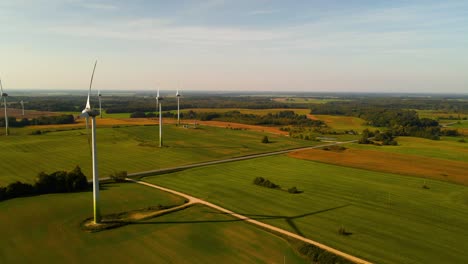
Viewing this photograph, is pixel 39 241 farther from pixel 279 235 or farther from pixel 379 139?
pixel 379 139

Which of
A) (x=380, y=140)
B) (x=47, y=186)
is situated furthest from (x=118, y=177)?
(x=380, y=140)

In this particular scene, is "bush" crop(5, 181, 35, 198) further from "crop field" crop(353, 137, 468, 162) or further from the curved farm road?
"crop field" crop(353, 137, 468, 162)

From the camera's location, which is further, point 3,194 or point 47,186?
point 47,186

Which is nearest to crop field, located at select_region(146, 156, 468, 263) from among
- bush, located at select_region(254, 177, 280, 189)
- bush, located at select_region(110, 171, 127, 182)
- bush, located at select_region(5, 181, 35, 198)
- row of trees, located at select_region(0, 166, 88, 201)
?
bush, located at select_region(254, 177, 280, 189)

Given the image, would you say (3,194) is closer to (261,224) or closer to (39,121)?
(261,224)

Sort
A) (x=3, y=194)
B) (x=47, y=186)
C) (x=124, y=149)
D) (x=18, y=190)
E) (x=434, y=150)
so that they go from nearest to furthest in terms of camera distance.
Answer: (x=3, y=194) → (x=18, y=190) → (x=47, y=186) → (x=124, y=149) → (x=434, y=150)

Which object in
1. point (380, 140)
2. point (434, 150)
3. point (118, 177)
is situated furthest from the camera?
point (380, 140)
